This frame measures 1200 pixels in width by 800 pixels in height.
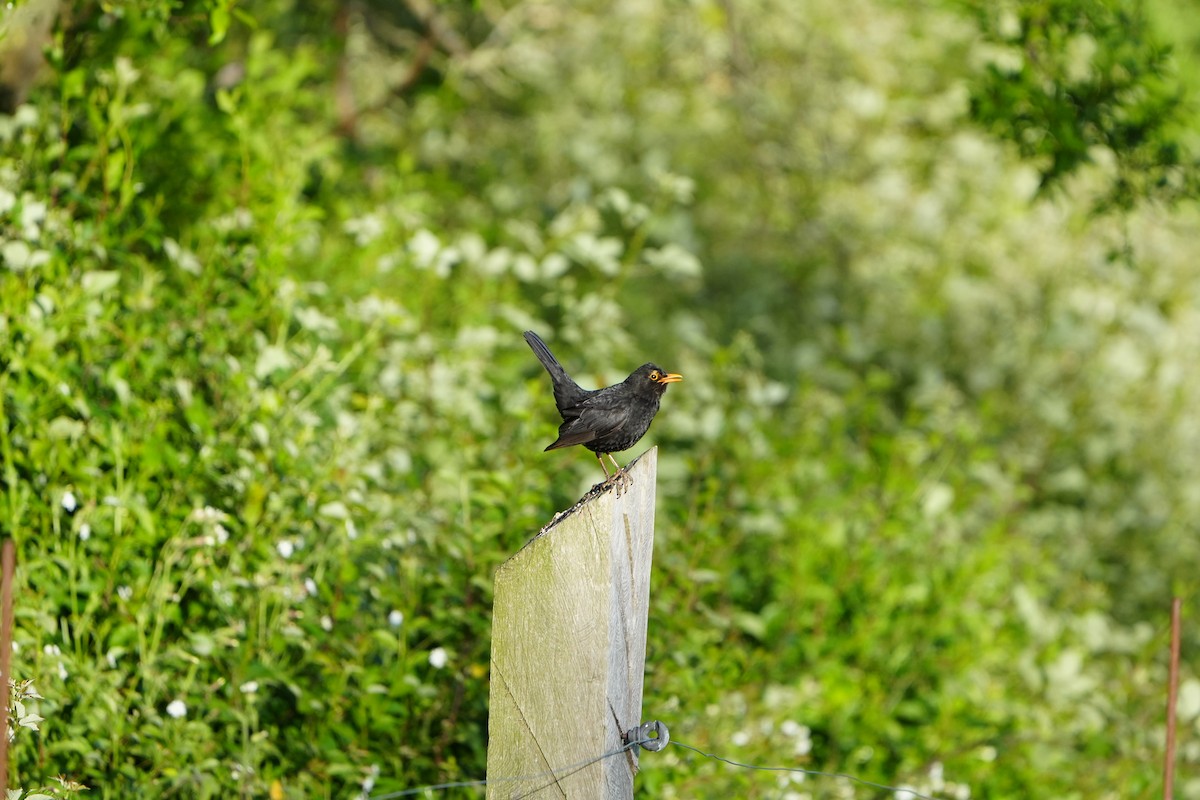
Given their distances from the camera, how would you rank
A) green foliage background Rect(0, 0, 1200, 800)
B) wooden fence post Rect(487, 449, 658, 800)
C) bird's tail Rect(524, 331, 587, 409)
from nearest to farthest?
wooden fence post Rect(487, 449, 658, 800), bird's tail Rect(524, 331, 587, 409), green foliage background Rect(0, 0, 1200, 800)

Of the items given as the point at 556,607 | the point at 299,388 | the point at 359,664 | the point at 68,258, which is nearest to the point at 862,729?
the point at 359,664

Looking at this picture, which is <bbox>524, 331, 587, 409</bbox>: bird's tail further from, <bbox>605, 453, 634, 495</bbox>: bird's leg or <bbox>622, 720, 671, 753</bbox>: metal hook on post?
<bbox>622, 720, 671, 753</bbox>: metal hook on post

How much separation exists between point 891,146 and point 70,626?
6.27 meters

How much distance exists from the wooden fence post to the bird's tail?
86cm

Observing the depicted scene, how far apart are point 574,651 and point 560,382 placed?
3.77 feet

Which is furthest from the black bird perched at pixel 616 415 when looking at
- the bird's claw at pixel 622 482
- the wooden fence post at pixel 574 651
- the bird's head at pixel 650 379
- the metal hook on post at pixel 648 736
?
the metal hook on post at pixel 648 736

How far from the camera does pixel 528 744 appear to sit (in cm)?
234

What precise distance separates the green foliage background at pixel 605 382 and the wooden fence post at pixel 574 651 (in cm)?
114

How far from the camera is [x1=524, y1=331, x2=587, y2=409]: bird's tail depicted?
10.7ft

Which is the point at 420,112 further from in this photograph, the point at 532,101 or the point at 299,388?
the point at 299,388

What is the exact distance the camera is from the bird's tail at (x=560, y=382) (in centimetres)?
326

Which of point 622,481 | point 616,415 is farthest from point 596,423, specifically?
point 622,481

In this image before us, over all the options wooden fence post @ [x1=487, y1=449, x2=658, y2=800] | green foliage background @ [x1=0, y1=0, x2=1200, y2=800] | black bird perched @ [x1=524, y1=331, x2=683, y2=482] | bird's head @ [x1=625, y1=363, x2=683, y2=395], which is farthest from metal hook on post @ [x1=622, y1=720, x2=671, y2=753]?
green foliage background @ [x1=0, y1=0, x2=1200, y2=800]

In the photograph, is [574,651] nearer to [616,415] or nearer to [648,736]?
[648,736]
